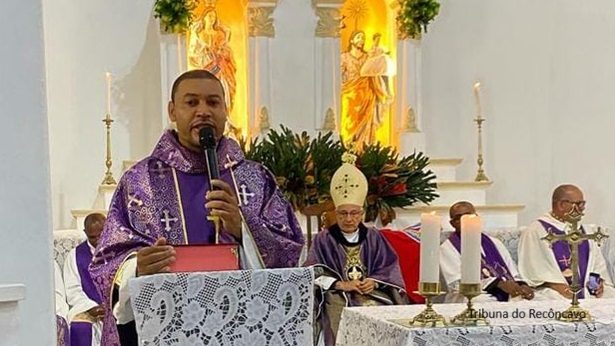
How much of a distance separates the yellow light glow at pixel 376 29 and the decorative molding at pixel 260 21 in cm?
63

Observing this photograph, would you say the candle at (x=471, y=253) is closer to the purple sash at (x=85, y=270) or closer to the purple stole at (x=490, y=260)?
the purple stole at (x=490, y=260)

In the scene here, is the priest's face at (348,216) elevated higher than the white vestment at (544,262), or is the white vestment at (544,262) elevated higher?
the priest's face at (348,216)

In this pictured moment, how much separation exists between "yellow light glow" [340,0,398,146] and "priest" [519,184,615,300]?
1886 mm

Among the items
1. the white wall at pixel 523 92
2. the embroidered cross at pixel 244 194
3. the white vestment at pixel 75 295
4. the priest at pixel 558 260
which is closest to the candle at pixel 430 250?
the embroidered cross at pixel 244 194

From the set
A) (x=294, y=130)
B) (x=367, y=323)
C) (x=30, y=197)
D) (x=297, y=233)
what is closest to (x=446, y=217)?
(x=294, y=130)

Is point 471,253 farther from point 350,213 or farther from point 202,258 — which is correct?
point 350,213

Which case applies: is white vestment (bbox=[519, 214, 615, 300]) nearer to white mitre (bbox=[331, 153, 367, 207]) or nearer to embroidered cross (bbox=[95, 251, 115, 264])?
white mitre (bbox=[331, 153, 367, 207])

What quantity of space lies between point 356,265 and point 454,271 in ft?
2.59

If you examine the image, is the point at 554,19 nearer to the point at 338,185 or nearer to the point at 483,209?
the point at 483,209

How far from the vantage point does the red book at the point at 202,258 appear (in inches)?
88.5

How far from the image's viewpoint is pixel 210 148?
2.45 metres

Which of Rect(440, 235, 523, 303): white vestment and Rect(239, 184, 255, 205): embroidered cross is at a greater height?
Rect(239, 184, 255, 205): embroidered cross

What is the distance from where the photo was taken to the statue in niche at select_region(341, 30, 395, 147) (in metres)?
7.32

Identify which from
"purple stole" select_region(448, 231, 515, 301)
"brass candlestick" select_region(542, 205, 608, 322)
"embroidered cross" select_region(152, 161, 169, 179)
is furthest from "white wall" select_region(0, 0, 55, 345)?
"purple stole" select_region(448, 231, 515, 301)
